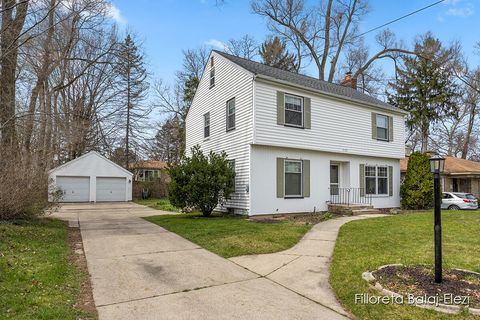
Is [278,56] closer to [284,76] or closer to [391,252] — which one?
[284,76]

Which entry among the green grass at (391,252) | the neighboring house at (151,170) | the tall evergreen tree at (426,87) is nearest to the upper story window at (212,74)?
the green grass at (391,252)

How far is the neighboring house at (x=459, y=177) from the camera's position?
2314 centimetres

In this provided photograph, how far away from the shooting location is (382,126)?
53.6 feet

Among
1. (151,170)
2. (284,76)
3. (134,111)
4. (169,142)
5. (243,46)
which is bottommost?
(151,170)

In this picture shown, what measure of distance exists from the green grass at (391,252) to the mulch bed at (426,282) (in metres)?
0.31

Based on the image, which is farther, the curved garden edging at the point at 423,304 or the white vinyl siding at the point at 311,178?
the white vinyl siding at the point at 311,178

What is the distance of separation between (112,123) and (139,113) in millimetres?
3456

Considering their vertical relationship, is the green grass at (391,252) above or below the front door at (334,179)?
below

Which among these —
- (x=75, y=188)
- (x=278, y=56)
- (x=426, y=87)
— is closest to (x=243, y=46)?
(x=278, y=56)

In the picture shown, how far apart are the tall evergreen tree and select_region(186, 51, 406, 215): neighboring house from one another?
14522 mm

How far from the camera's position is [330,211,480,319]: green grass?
3768mm

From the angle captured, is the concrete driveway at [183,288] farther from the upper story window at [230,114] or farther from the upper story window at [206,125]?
the upper story window at [206,125]

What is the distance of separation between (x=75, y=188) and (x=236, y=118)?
1712 centimetres

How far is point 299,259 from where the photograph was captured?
6176 mm
